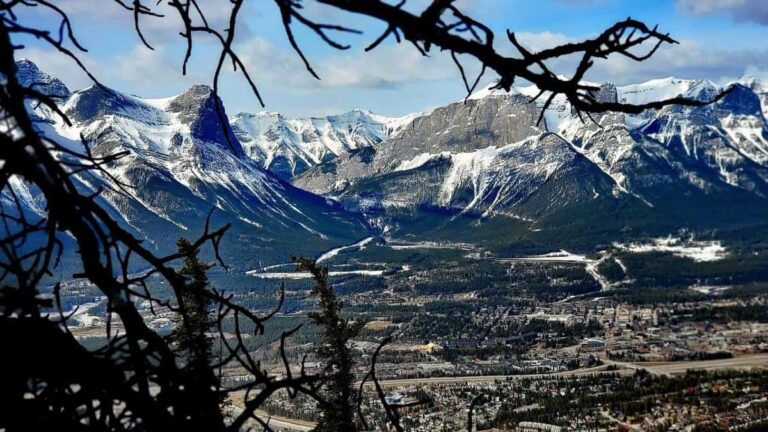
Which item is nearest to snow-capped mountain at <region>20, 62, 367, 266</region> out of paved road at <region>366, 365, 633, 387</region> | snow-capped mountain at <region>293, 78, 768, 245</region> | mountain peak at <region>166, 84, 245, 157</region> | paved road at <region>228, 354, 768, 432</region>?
mountain peak at <region>166, 84, 245, 157</region>

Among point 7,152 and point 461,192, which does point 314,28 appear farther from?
point 461,192

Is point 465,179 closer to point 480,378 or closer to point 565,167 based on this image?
point 565,167

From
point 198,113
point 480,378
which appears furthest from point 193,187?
point 480,378

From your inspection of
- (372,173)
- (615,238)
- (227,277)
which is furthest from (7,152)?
(372,173)

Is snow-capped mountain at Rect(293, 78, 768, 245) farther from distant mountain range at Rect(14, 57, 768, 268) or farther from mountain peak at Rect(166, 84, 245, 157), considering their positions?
mountain peak at Rect(166, 84, 245, 157)

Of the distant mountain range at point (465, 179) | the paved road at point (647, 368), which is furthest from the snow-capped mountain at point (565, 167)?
the paved road at point (647, 368)

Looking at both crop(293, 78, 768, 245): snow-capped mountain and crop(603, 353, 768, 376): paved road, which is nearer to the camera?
crop(603, 353, 768, 376): paved road

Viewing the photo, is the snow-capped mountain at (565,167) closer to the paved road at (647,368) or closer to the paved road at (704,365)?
the paved road at (704,365)
